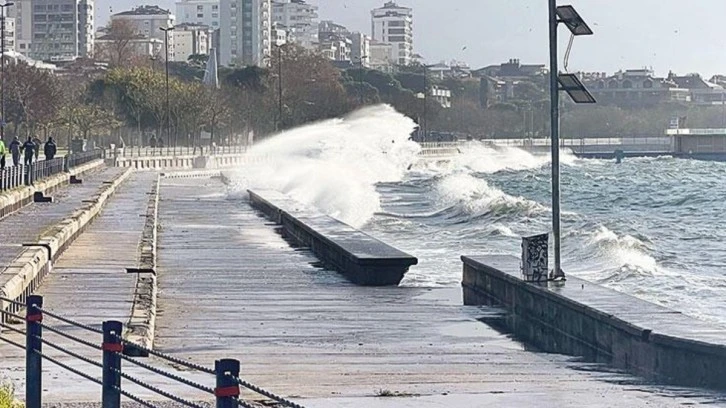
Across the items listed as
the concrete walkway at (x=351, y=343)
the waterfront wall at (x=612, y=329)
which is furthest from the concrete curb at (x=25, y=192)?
the waterfront wall at (x=612, y=329)

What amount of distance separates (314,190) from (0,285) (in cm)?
4979

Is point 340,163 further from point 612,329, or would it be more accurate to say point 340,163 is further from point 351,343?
point 612,329

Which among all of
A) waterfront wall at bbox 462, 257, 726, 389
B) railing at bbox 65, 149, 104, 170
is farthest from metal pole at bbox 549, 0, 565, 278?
railing at bbox 65, 149, 104, 170

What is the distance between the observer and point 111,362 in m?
9.26

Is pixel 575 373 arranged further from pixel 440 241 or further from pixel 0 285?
pixel 440 241

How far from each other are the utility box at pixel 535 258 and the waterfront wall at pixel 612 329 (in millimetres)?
212

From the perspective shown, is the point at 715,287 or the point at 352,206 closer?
the point at 715,287

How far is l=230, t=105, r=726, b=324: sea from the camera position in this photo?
2927 centimetres

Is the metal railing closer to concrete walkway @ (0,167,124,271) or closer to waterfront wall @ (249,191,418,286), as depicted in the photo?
concrete walkway @ (0,167,124,271)

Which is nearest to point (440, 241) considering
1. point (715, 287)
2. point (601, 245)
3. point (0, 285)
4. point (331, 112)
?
point (601, 245)

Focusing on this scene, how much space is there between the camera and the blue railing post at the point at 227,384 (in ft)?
23.0

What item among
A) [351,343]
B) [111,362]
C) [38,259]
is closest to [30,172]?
[38,259]

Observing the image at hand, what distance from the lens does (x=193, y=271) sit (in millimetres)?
25906

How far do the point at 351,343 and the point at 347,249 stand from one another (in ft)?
29.5
